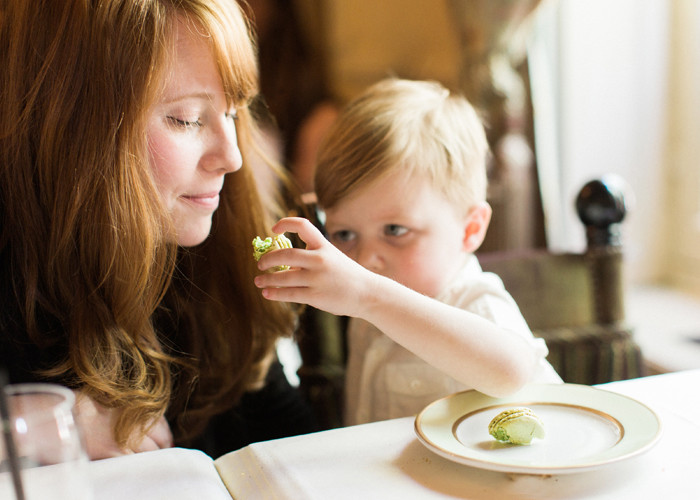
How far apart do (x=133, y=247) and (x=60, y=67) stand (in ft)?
0.81

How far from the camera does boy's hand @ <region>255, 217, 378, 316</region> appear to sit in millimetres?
832

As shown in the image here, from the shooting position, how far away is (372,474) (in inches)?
29.9

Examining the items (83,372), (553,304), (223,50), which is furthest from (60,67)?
(553,304)

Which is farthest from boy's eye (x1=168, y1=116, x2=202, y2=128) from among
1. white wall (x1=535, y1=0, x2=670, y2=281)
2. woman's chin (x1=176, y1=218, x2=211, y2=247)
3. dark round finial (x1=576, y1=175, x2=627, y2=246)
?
white wall (x1=535, y1=0, x2=670, y2=281)

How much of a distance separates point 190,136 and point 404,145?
32 cm

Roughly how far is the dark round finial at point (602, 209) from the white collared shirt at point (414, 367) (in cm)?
28

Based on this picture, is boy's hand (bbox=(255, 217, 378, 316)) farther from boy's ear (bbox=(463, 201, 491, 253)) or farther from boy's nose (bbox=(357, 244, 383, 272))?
boy's ear (bbox=(463, 201, 491, 253))

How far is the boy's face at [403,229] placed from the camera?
1.09 meters

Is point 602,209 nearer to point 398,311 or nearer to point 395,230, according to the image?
point 395,230

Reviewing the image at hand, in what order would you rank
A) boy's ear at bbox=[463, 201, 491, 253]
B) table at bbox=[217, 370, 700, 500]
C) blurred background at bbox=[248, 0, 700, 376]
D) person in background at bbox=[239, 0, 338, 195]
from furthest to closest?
person in background at bbox=[239, 0, 338, 195]
blurred background at bbox=[248, 0, 700, 376]
boy's ear at bbox=[463, 201, 491, 253]
table at bbox=[217, 370, 700, 500]

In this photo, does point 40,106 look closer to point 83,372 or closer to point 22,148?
point 22,148

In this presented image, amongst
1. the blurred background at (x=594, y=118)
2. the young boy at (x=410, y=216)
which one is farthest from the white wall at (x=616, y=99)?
the young boy at (x=410, y=216)

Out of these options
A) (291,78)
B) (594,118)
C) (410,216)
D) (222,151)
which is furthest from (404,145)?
(291,78)

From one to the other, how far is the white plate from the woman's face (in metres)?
0.43
